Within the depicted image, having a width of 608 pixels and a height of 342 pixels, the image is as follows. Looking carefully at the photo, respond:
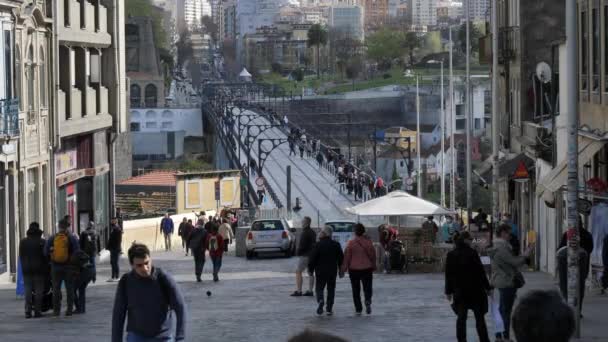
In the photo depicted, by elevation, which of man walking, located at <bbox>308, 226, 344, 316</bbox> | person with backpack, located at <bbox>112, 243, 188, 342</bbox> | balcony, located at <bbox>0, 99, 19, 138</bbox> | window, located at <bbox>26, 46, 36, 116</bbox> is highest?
window, located at <bbox>26, 46, 36, 116</bbox>

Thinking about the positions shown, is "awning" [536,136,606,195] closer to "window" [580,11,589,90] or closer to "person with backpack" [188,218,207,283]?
"window" [580,11,589,90]

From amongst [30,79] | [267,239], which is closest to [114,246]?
[30,79]

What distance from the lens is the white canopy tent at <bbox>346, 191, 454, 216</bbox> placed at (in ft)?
116

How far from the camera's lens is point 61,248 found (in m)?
20.8

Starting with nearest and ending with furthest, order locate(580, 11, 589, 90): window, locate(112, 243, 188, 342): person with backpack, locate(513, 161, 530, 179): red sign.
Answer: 1. locate(112, 243, 188, 342): person with backpack
2. locate(580, 11, 589, 90): window
3. locate(513, 161, 530, 179): red sign

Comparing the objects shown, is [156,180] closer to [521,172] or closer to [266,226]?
[266,226]

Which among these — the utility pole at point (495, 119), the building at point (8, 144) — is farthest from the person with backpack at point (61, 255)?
the utility pole at point (495, 119)

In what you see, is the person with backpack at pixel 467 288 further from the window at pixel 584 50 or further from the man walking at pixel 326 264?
the window at pixel 584 50

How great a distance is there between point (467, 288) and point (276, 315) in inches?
222

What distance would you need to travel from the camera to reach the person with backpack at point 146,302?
1096 cm

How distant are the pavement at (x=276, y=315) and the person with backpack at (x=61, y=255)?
43 centimetres

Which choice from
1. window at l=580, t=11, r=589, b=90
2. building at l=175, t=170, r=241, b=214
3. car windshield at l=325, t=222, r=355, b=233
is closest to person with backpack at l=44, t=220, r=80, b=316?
window at l=580, t=11, r=589, b=90

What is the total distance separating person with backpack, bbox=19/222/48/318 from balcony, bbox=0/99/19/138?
8.57m

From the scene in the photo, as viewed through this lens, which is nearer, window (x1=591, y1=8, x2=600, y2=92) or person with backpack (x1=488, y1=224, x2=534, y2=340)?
person with backpack (x1=488, y1=224, x2=534, y2=340)
